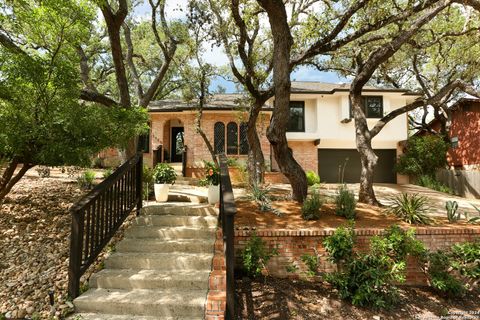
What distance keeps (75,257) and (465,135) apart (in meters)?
17.9

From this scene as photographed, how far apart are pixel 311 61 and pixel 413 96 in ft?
32.4

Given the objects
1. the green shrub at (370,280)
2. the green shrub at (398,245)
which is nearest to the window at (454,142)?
the green shrub at (398,245)

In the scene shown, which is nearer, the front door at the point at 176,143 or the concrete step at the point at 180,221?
the concrete step at the point at 180,221

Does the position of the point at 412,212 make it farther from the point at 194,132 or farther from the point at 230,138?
the point at 194,132

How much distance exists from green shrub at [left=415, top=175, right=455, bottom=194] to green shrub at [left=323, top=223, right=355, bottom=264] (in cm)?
1214

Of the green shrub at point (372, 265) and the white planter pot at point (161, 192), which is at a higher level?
the white planter pot at point (161, 192)

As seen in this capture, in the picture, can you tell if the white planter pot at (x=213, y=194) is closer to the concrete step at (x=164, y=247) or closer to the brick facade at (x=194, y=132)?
the concrete step at (x=164, y=247)

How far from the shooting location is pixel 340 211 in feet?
19.6

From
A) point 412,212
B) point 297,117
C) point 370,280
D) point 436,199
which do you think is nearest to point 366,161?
point 412,212

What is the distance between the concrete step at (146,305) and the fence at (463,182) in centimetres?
1436

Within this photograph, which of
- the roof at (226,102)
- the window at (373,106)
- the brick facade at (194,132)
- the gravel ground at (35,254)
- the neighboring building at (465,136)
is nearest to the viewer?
the gravel ground at (35,254)

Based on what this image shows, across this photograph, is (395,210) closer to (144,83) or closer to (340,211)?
(340,211)

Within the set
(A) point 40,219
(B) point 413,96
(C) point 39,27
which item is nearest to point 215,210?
(A) point 40,219

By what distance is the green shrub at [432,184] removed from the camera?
13.8 meters
